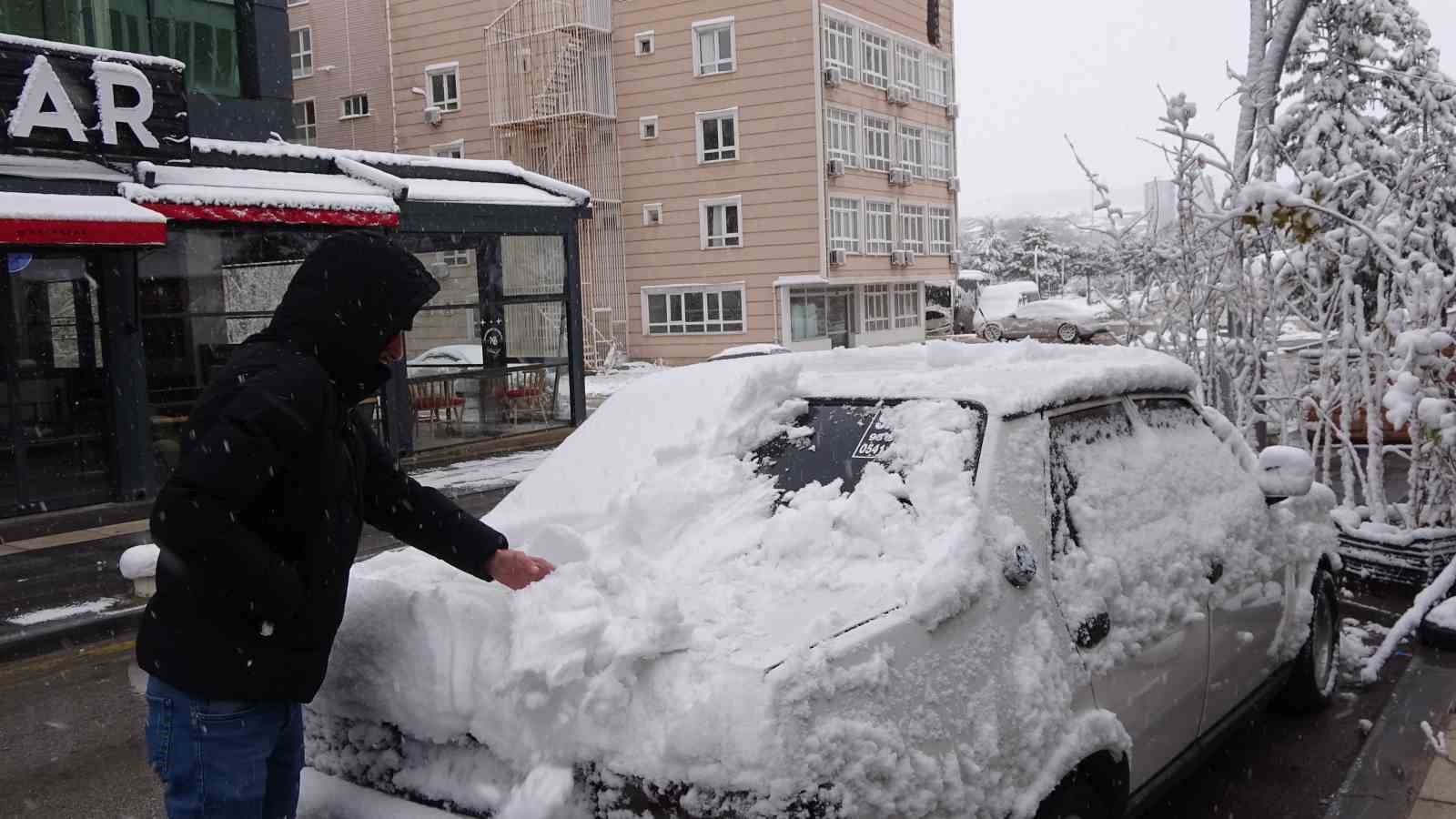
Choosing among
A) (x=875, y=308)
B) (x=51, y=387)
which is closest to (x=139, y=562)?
(x=51, y=387)

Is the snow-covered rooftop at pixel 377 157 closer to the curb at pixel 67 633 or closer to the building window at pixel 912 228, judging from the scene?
the curb at pixel 67 633

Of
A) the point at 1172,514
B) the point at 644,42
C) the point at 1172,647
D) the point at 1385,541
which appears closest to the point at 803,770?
the point at 1172,647

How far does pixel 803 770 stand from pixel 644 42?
Answer: 33023 mm

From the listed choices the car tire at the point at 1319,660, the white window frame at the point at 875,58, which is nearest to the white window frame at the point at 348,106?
the white window frame at the point at 875,58

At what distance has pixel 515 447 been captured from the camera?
16.8 m

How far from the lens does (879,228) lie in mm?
34969

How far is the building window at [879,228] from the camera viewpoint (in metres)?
34.2

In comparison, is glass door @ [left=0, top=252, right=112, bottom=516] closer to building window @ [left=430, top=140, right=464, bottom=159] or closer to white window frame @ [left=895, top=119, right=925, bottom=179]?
building window @ [left=430, top=140, right=464, bottom=159]

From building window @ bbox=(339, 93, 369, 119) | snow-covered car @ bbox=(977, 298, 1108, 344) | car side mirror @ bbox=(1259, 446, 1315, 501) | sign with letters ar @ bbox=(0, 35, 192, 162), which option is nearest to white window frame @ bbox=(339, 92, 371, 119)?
building window @ bbox=(339, 93, 369, 119)

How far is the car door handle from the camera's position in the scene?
3074 mm

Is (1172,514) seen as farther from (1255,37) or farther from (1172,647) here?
(1255,37)

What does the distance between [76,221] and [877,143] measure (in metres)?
26.8

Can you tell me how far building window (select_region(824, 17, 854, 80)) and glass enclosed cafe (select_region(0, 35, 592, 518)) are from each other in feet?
59.8

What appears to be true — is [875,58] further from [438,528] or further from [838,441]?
[438,528]
